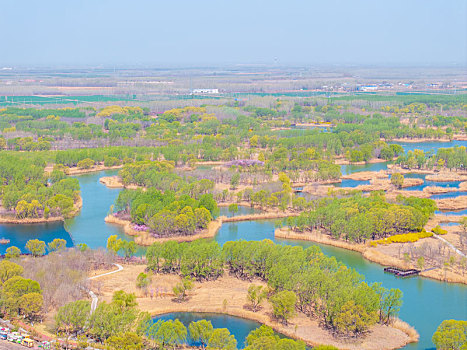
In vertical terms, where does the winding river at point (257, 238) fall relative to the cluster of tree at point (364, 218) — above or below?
below

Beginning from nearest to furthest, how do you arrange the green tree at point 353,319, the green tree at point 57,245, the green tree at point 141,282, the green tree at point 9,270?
1. the green tree at point 353,319
2. the green tree at point 9,270
3. the green tree at point 141,282
4. the green tree at point 57,245

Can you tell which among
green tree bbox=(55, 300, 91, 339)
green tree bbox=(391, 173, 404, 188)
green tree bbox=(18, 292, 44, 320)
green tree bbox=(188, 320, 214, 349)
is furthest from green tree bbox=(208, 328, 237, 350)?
green tree bbox=(391, 173, 404, 188)

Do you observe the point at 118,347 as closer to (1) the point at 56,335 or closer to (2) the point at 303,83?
(1) the point at 56,335

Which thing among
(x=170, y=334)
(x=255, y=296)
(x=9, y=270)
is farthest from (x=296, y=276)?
(x=9, y=270)

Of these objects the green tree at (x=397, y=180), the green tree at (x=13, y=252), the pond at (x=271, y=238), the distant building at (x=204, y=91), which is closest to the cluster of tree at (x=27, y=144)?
the pond at (x=271, y=238)

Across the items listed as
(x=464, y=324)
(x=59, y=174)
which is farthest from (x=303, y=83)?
(x=464, y=324)

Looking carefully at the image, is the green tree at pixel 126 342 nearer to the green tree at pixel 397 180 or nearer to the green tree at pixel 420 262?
the green tree at pixel 420 262

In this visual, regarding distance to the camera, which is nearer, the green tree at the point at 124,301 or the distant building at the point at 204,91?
the green tree at the point at 124,301
